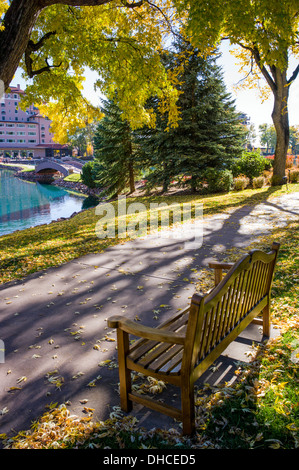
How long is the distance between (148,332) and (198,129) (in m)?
16.5

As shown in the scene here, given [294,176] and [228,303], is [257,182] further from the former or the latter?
[228,303]

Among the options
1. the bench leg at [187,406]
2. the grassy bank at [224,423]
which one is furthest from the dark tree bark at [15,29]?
the bench leg at [187,406]

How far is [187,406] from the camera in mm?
2297

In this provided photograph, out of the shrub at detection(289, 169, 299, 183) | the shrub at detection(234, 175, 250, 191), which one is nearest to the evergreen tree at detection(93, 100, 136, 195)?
the shrub at detection(234, 175, 250, 191)

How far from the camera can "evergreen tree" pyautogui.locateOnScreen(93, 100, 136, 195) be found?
68.5 feet

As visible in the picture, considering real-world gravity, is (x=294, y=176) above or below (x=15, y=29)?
below

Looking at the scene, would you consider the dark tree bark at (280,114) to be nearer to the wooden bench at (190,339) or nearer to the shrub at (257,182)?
the shrub at (257,182)

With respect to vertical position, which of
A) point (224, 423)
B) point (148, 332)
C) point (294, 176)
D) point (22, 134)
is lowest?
point (224, 423)

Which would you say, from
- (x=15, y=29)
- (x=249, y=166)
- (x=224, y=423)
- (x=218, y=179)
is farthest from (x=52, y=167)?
(x=224, y=423)

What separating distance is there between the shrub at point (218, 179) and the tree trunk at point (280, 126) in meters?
2.37

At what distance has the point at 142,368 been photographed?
8.07 feet
